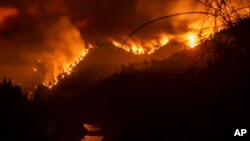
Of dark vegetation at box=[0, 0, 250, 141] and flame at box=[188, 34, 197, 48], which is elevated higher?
flame at box=[188, 34, 197, 48]

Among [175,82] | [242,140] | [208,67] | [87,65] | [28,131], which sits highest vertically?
[87,65]

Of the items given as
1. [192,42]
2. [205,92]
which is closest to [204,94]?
[205,92]

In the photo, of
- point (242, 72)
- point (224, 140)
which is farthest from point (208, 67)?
point (224, 140)

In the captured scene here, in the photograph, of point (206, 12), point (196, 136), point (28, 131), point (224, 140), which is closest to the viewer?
point (206, 12)

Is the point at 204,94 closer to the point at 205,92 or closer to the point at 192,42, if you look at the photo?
the point at 205,92

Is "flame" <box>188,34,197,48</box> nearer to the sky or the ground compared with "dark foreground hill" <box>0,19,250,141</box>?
nearer to the sky

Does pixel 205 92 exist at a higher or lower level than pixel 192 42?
lower

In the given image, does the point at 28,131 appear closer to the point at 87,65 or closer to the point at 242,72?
the point at 242,72

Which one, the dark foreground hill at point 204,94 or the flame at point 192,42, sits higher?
the flame at point 192,42

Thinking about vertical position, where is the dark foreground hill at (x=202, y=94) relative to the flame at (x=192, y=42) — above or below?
below

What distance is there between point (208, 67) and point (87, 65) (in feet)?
518

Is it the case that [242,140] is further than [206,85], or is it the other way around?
[206,85]

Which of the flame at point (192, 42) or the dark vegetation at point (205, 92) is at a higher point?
the flame at point (192, 42)

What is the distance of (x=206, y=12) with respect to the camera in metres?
2.38
